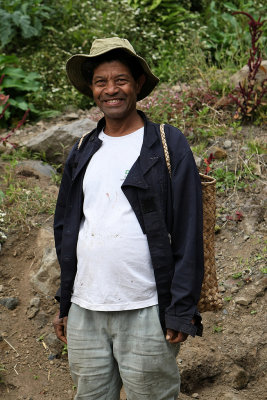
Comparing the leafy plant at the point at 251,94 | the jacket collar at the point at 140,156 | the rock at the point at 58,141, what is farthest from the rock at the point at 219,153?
the jacket collar at the point at 140,156

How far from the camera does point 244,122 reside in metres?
5.50

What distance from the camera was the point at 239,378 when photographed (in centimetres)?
369

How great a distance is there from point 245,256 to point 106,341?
209 cm

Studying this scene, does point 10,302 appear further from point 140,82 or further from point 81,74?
point 140,82

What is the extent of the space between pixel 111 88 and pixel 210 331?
2166 millimetres

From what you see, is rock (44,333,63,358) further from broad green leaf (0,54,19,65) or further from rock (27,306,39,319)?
broad green leaf (0,54,19,65)

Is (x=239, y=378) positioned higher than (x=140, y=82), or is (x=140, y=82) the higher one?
(x=140, y=82)

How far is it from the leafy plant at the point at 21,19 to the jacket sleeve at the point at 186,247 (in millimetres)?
5247

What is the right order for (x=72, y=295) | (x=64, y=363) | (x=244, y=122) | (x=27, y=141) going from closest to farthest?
1. (x=72, y=295)
2. (x=64, y=363)
3. (x=244, y=122)
4. (x=27, y=141)

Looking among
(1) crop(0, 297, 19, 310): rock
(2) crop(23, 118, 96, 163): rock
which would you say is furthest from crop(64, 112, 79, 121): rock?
(1) crop(0, 297, 19, 310): rock

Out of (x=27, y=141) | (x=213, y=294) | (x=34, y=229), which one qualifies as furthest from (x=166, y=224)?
(x=27, y=141)

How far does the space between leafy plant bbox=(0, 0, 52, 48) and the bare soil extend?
10.9 ft

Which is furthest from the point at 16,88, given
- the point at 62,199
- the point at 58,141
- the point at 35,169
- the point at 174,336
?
the point at 174,336

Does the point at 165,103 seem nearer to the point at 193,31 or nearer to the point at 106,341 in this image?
the point at 193,31
